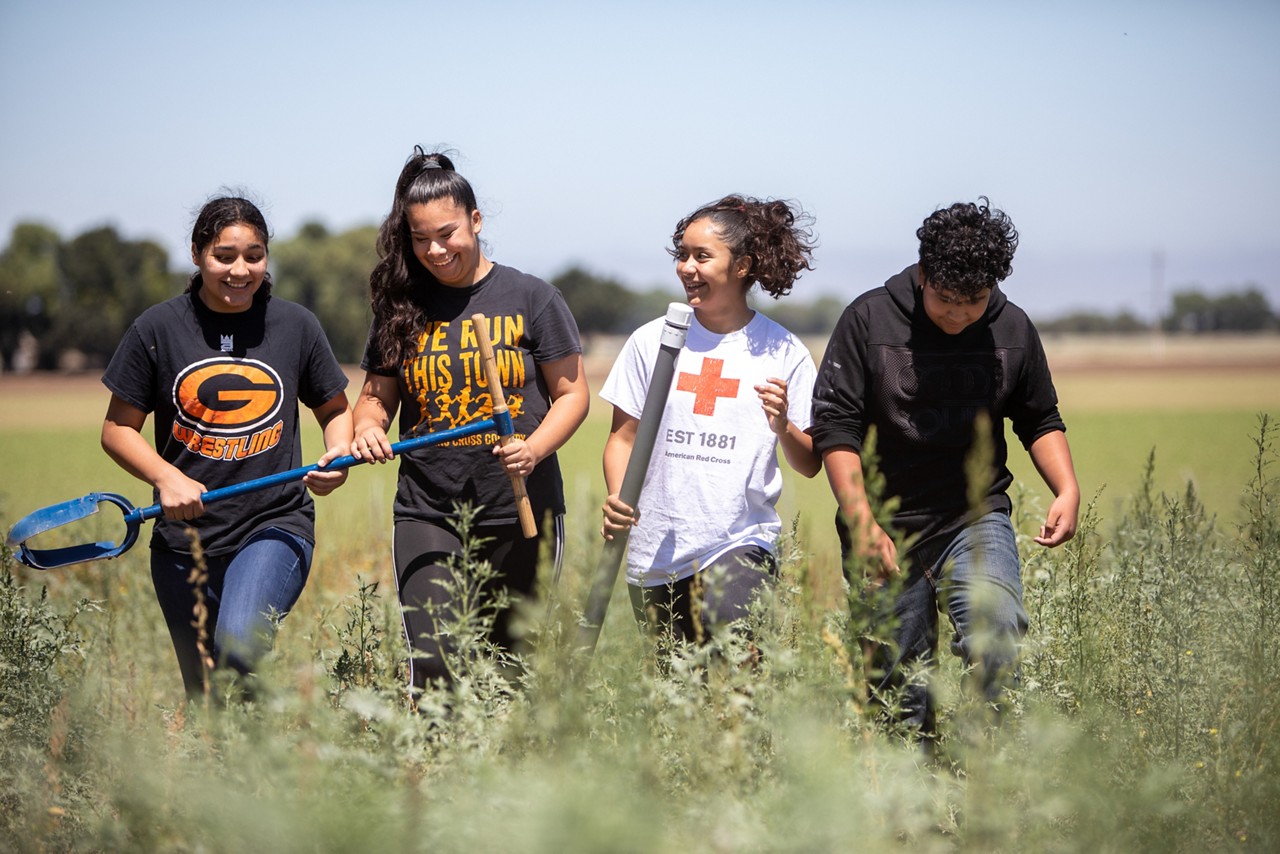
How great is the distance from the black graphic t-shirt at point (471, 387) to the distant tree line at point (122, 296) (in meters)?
61.9

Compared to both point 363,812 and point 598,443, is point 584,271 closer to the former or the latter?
point 598,443

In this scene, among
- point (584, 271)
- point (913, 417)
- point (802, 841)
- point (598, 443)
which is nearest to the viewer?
point (802, 841)

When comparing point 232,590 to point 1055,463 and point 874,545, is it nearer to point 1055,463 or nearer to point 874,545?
point 874,545

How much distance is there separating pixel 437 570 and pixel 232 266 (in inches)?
54.4

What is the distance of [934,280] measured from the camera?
14.4 ft

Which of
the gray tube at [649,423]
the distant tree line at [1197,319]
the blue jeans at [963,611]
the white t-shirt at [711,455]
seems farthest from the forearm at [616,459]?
the distant tree line at [1197,319]

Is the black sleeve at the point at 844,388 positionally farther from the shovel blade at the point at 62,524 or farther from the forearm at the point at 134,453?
the shovel blade at the point at 62,524

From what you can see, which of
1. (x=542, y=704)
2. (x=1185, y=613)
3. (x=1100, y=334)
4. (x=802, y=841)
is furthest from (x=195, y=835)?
(x=1100, y=334)

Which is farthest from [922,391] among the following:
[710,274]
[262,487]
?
[262,487]

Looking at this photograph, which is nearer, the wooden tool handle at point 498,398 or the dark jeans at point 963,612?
the dark jeans at point 963,612

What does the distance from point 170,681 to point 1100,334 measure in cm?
15825

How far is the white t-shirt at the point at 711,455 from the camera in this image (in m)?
4.73

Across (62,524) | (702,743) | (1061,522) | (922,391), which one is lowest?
(702,743)

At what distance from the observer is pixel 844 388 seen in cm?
468
